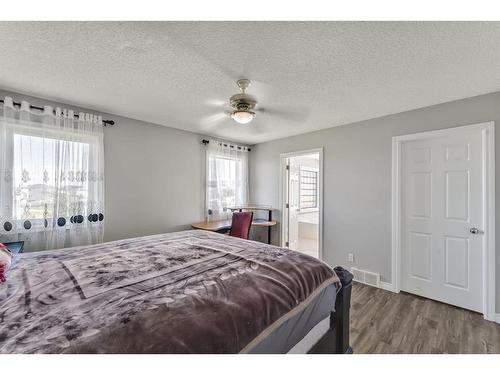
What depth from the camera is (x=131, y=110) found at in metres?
2.89

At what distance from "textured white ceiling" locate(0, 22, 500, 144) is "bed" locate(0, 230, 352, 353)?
153 centimetres

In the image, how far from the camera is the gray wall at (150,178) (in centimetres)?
303

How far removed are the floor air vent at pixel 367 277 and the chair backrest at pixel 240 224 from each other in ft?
5.62

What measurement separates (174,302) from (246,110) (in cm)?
172

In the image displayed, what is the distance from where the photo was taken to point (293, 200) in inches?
182

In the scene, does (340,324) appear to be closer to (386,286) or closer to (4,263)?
(386,286)

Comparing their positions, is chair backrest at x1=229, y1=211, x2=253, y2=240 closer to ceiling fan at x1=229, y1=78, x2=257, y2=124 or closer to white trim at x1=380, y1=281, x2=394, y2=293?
ceiling fan at x1=229, y1=78, x2=257, y2=124

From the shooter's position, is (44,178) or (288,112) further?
(288,112)

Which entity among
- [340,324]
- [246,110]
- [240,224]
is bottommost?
[340,324]

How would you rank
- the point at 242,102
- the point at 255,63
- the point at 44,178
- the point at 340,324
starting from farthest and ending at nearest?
the point at 44,178
the point at 242,102
the point at 255,63
the point at 340,324

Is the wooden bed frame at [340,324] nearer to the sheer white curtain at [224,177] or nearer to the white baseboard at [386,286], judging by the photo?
the white baseboard at [386,286]

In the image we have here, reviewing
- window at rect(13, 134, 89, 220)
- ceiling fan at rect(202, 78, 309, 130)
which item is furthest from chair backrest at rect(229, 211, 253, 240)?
window at rect(13, 134, 89, 220)

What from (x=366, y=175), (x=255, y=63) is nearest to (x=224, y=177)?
(x=366, y=175)
